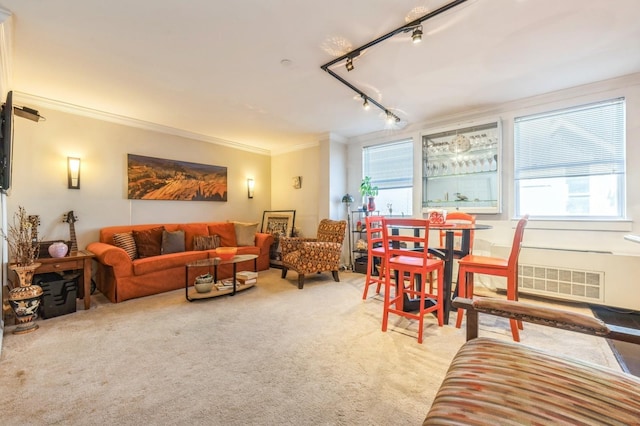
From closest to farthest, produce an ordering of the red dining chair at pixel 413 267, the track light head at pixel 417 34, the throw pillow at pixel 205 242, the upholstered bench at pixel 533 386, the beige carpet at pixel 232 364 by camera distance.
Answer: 1. the upholstered bench at pixel 533 386
2. the beige carpet at pixel 232 364
3. the track light head at pixel 417 34
4. the red dining chair at pixel 413 267
5. the throw pillow at pixel 205 242

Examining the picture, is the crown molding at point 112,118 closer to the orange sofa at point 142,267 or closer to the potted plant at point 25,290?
the orange sofa at point 142,267

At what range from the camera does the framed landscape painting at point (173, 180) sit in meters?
4.12

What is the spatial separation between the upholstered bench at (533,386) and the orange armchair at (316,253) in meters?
2.87

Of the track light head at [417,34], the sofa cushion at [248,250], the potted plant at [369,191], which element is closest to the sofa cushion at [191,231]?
the sofa cushion at [248,250]

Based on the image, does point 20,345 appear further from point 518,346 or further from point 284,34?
point 518,346

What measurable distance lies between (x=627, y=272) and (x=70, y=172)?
6608 mm

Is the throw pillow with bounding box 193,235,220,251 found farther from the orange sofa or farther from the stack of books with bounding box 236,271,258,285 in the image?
the stack of books with bounding box 236,271,258,285

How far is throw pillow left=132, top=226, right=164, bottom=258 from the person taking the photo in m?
3.79

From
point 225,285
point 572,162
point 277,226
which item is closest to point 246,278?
point 225,285

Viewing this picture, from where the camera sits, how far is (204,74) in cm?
279

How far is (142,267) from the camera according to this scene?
3381mm

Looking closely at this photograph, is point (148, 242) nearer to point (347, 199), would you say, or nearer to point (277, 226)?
point (277, 226)

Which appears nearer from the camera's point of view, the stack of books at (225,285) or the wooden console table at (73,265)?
the wooden console table at (73,265)

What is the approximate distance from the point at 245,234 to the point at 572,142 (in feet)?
16.0
